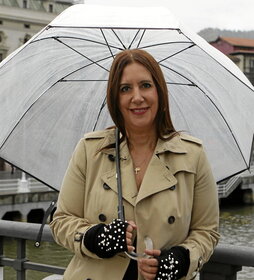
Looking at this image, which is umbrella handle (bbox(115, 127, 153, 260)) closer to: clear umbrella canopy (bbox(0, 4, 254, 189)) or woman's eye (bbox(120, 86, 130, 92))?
woman's eye (bbox(120, 86, 130, 92))

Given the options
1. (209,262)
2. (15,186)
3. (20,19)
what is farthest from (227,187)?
(209,262)

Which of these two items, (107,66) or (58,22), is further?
(107,66)

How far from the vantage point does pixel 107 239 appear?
1915 mm

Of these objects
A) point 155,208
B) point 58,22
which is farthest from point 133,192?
point 58,22

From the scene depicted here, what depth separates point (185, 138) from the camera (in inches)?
82.5

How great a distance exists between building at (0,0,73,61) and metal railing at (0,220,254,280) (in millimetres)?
30692

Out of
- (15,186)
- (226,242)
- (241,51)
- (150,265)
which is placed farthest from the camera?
(241,51)

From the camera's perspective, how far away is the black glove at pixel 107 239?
1.89 meters

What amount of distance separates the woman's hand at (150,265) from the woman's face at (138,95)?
41 cm

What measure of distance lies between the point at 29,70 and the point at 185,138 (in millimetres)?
966

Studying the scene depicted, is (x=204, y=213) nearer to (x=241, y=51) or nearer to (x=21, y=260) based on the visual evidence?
(x=21, y=260)

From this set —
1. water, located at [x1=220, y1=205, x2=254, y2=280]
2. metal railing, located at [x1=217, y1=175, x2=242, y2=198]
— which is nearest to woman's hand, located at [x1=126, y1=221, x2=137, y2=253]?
water, located at [x1=220, y1=205, x2=254, y2=280]

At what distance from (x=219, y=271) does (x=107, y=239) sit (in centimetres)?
74

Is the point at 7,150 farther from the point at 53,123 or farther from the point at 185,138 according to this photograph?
the point at 185,138
